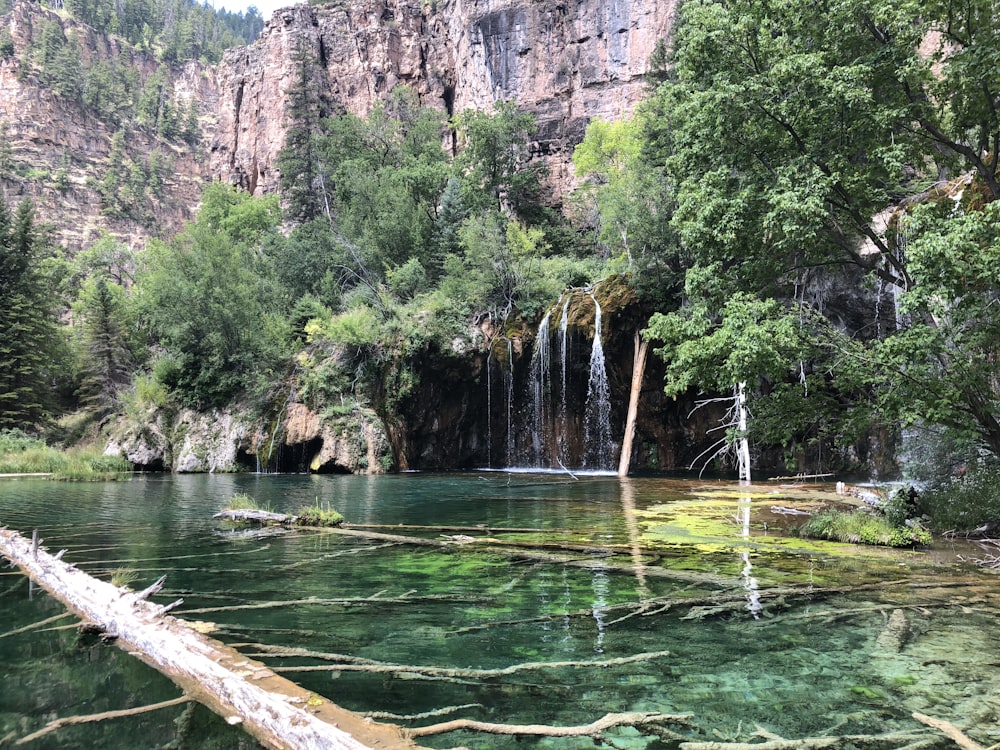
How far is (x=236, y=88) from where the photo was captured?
194 feet

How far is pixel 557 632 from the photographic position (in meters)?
4.44

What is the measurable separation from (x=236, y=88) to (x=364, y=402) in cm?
4851

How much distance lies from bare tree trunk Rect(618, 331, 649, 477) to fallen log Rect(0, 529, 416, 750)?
18.5 metres

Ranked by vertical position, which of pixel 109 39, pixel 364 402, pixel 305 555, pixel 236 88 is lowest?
pixel 305 555

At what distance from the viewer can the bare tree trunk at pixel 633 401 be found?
72.2 ft

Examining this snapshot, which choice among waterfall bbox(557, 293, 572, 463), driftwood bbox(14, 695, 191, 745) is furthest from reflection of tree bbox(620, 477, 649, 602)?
waterfall bbox(557, 293, 572, 463)

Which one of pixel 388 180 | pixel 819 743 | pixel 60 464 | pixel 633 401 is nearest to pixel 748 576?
pixel 819 743

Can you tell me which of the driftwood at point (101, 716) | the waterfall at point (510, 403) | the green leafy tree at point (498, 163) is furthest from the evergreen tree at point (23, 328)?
the driftwood at point (101, 716)

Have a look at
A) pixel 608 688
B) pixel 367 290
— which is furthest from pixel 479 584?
pixel 367 290

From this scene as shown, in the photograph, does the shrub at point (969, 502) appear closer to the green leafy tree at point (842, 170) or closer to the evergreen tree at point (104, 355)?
the green leafy tree at point (842, 170)

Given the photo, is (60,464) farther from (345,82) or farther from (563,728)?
(345,82)

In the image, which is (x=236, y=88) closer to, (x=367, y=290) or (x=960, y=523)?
(x=367, y=290)

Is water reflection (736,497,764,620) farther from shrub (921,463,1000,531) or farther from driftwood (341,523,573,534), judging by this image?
shrub (921,463,1000,531)

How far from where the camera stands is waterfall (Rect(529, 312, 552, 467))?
2591 centimetres
